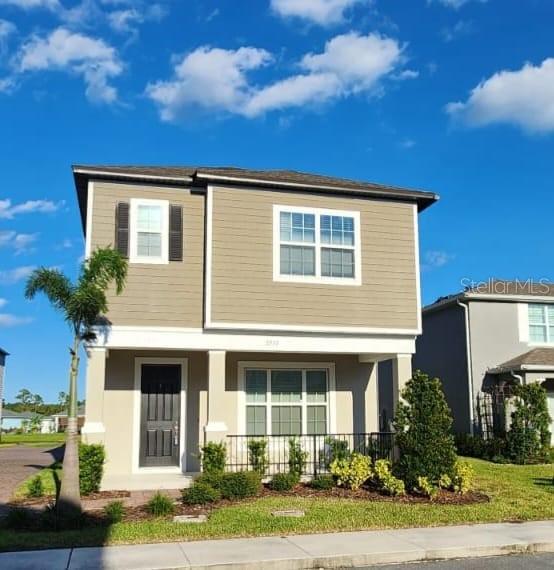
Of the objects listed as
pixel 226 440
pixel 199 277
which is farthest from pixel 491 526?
pixel 199 277

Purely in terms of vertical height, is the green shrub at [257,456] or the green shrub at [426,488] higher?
the green shrub at [257,456]

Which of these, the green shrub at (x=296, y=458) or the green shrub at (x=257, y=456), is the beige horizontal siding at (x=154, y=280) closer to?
the green shrub at (x=257, y=456)

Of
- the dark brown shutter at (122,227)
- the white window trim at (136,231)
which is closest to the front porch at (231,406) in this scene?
the white window trim at (136,231)

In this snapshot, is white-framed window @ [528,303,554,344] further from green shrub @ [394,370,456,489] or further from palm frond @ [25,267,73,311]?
palm frond @ [25,267,73,311]

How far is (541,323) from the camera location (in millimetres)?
21141

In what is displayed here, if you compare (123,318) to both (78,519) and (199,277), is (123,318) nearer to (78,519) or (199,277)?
(199,277)

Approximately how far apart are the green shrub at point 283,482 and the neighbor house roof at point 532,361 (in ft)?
30.6

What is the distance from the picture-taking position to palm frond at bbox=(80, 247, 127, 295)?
11070 mm

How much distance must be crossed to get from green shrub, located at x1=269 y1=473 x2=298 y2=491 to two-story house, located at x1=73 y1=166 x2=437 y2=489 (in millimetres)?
1472

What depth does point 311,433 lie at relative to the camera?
1562 cm

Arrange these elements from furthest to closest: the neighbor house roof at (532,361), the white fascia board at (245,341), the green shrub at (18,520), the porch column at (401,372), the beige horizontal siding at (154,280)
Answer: the neighbor house roof at (532,361) < the porch column at (401,372) < the beige horizontal siding at (154,280) < the white fascia board at (245,341) < the green shrub at (18,520)

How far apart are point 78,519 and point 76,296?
3.49 m

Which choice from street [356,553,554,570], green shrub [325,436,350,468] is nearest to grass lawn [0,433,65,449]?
green shrub [325,436,350,468]

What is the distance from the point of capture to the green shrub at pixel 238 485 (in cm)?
1147
